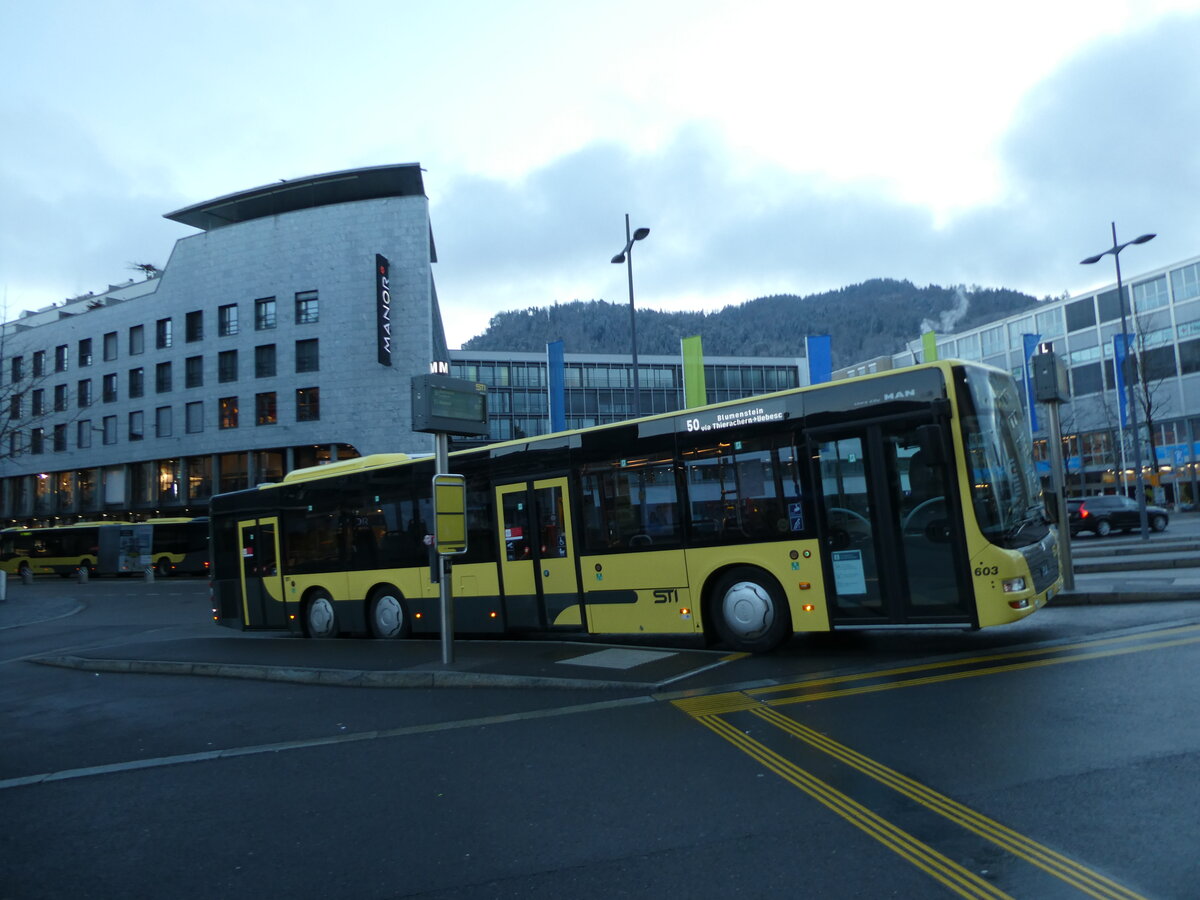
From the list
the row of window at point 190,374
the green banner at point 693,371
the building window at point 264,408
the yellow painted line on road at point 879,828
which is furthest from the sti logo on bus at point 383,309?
the yellow painted line on road at point 879,828

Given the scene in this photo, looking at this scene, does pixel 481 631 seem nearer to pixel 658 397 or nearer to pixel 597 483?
pixel 597 483

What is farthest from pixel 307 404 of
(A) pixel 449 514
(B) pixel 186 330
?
(A) pixel 449 514

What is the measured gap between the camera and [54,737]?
8227 mm

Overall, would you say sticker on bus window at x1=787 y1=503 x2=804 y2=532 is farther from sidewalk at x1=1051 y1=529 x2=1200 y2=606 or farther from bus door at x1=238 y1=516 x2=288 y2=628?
bus door at x1=238 y1=516 x2=288 y2=628

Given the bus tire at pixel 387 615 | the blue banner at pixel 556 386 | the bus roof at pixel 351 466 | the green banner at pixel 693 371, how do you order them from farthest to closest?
the blue banner at pixel 556 386, the green banner at pixel 693 371, the bus roof at pixel 351 466, the bus tire at pixel 387 615

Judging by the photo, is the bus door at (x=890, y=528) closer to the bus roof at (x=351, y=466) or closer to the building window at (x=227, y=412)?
the bus roof at (x=351, y=466)

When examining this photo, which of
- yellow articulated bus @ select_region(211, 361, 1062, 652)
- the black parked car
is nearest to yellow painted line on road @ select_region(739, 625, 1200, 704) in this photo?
yellow articulated bus @ select_region(211, 361, 1062, 652)

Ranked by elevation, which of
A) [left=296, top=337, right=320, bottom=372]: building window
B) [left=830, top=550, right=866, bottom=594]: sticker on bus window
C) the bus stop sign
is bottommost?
[left=830, top=550, right=866, bottom=594]: sticker on bus window

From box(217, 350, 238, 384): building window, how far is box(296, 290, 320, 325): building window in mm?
5045

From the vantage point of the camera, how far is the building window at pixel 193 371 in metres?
52.7

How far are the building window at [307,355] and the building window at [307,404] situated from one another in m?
1.27

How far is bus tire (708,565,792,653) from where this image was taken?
32.4 ft

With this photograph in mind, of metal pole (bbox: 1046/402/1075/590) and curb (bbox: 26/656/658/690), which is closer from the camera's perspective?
curb (bbox: 26/656/658/690)

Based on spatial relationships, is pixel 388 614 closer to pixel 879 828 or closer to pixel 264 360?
A: pixel 879 828
